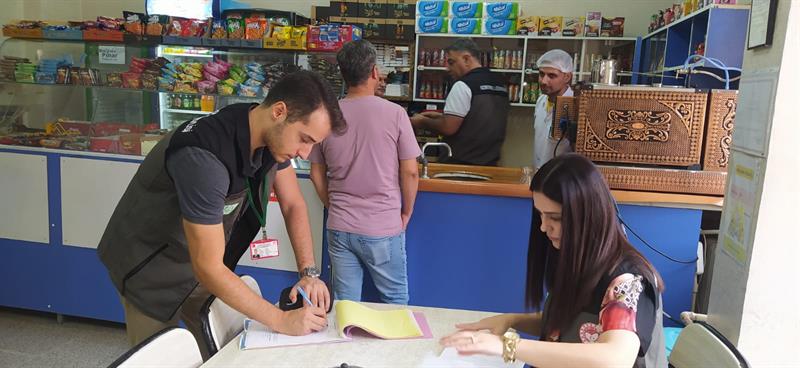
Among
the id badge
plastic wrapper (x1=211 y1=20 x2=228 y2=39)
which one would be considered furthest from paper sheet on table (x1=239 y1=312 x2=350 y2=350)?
plastic wrapper (x1=211 y1=20 x2=228 y2=39)

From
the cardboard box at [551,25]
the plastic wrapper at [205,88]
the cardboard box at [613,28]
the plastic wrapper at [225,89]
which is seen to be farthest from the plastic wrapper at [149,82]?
the cardboard box at [613,28]

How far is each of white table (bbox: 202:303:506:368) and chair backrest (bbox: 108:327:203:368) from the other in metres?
0.05

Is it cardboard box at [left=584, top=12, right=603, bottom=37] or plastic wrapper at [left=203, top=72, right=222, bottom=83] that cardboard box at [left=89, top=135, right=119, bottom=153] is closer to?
plastic wrapper at [left=203, top=72, right=222, bottom=83]

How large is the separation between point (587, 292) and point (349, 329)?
0.62 meters

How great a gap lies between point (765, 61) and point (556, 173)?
2.66 ft

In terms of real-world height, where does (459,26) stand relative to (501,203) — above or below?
above

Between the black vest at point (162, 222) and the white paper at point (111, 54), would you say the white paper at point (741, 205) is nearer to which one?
the black vest at point (162, 222)

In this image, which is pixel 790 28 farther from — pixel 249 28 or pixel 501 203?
pixel 249 28

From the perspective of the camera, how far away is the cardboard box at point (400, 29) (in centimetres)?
565

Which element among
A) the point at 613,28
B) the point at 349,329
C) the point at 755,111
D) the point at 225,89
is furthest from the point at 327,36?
the point at 613,28

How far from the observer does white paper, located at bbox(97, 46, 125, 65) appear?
348cm

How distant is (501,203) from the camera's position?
2799 millimetres

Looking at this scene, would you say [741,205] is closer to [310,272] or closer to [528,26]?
[310,272]

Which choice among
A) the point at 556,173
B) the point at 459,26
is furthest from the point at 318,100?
the point at 459,26
